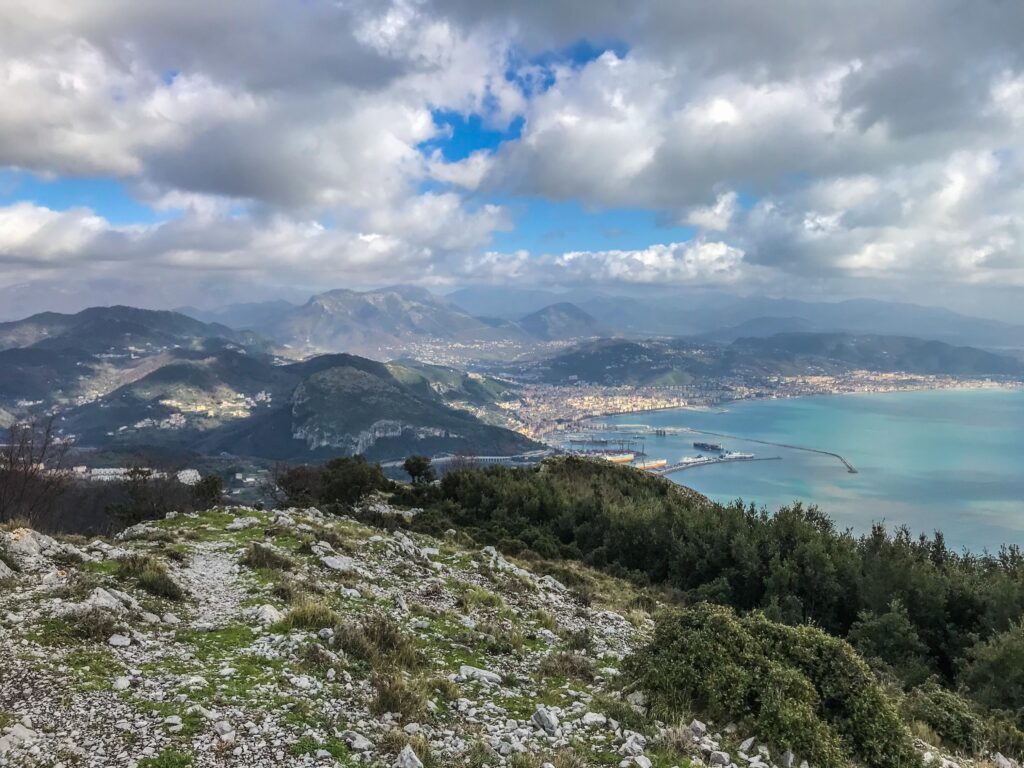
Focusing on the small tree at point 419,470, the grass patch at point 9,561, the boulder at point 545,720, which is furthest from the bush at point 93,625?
the small tree at point 419,470

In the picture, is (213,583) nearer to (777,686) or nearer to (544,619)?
(544,619)

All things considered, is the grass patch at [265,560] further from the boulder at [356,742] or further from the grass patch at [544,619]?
the boulder at [356,742]

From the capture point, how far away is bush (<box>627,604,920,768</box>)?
8.72 metres

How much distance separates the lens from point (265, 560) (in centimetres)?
1747

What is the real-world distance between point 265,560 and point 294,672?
8726 mm

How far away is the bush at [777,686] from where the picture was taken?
8.72 metres

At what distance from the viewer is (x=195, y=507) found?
35.7m

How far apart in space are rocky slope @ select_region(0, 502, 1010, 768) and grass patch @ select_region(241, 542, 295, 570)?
0.08 metres

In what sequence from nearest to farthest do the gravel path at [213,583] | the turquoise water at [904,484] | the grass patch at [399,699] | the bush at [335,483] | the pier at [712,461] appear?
the grass patch at [399,699] < the gravel path at [213,583] < the bush at [335,483] < the turquoise water at [904,484] < the pier at [712,461]

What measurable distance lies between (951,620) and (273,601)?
2648 centimetres

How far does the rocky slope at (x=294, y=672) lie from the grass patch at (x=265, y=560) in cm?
8

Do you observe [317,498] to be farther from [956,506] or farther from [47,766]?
[956,506]

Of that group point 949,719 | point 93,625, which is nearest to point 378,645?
point 93,625

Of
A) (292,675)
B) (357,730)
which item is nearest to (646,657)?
(357,730)
